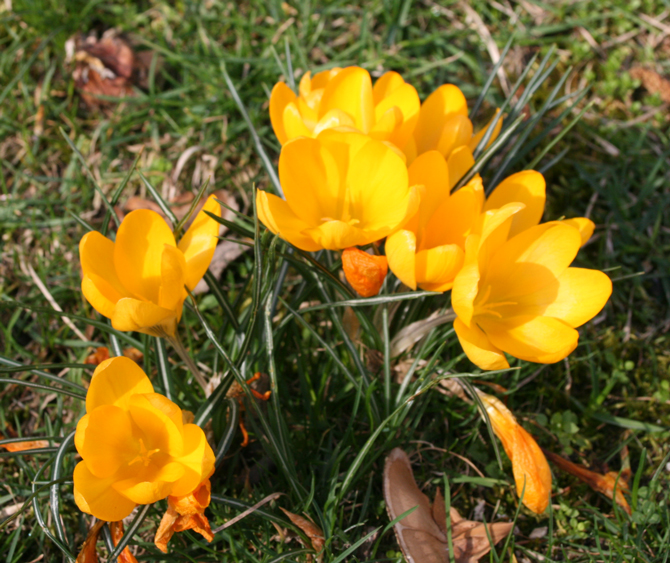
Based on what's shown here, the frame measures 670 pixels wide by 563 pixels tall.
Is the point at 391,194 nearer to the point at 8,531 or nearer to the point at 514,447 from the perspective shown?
the point at 514,447

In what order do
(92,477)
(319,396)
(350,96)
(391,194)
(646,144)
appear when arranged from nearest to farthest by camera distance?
(92,477)
(391,194)
(350,96)
(319,396)
(646,144)

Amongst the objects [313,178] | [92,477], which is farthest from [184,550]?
[313,178]

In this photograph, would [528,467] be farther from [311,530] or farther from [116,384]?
[116,384]

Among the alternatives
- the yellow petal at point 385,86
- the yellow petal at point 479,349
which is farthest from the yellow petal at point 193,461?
the yellow petal at point 385,86

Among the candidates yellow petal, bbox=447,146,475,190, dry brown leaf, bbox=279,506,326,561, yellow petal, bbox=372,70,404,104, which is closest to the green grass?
dry brown leaf, bbox=279,506,326,561

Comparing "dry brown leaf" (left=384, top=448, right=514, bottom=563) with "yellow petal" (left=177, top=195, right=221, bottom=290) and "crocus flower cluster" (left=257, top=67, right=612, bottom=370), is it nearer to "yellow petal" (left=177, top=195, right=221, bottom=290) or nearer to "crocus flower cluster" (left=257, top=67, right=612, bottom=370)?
"crocus flower cluster" (left=257, top=67, right=612, bottom=370)

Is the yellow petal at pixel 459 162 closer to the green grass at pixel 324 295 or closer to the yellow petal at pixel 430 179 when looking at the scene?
the yellow petal at pixel 430 179
